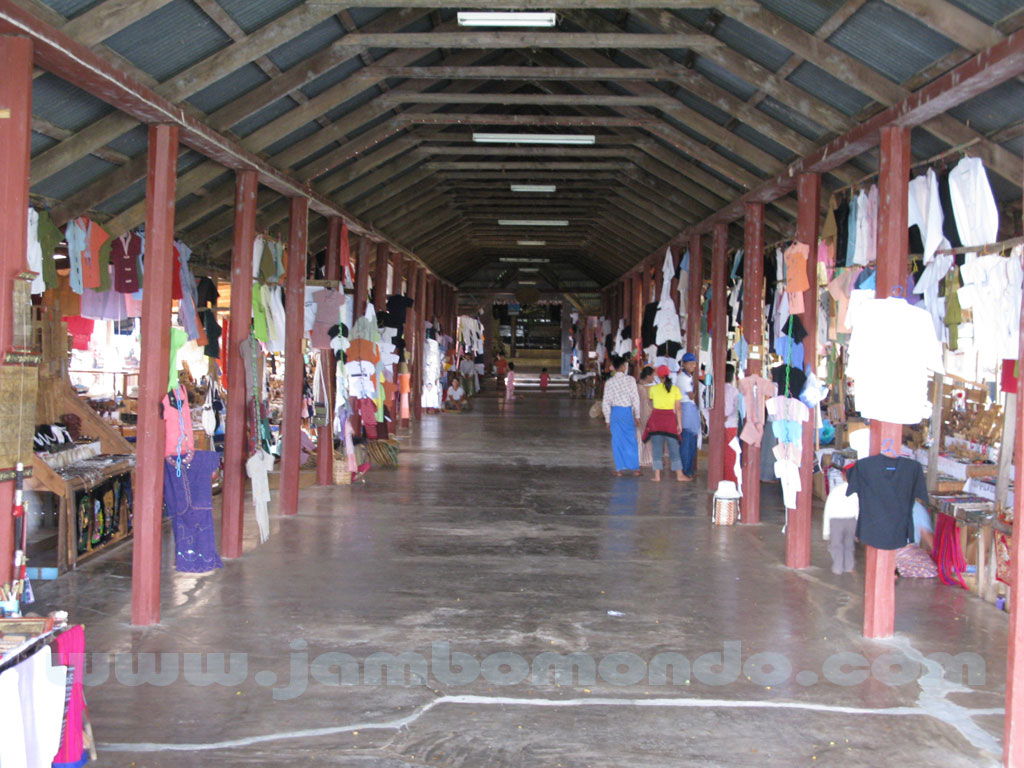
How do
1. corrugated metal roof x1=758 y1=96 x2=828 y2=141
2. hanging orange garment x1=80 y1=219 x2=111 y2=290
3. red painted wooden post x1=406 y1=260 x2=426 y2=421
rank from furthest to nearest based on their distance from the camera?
red painted wooden post x1=406 y1=260 x2=426 y2=421 < hanging orange garment x1=80 y1=219 x2=111 y2=290 < corrugated metal roof x1=758 y1=96 x2=828 y2=141

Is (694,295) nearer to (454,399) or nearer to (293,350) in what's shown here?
(293,350)

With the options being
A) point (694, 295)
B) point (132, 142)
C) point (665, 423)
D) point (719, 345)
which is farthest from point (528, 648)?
point (694, 295)

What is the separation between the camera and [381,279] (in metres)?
14.7

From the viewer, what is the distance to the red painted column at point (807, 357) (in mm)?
7711

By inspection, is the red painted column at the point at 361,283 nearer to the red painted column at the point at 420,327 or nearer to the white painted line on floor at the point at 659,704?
the red painted column at the point at 420,327

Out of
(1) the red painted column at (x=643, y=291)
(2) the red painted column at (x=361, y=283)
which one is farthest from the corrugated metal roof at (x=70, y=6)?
(1) the red painted column at (x=643, y=291)

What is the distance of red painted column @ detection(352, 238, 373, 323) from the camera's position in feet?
40.8

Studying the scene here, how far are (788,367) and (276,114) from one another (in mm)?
4915

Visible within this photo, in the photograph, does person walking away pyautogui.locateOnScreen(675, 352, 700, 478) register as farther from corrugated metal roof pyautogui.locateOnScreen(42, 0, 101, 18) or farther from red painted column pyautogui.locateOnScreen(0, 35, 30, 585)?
red painted column pyautogui.locateOnScreen(0, 35, 30, 585)

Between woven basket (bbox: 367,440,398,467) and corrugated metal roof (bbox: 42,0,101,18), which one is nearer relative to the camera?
corrugated metal roof (bbox: 42,0,101,18)

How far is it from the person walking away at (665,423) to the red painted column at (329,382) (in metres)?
4.15

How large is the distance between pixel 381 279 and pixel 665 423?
16.9ft

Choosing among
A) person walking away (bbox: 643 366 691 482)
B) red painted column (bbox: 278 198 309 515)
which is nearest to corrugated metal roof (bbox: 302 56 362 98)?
red painted column (bbox: 278 198 309 515)

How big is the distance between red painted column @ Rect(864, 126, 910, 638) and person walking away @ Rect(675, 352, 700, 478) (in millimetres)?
6482
